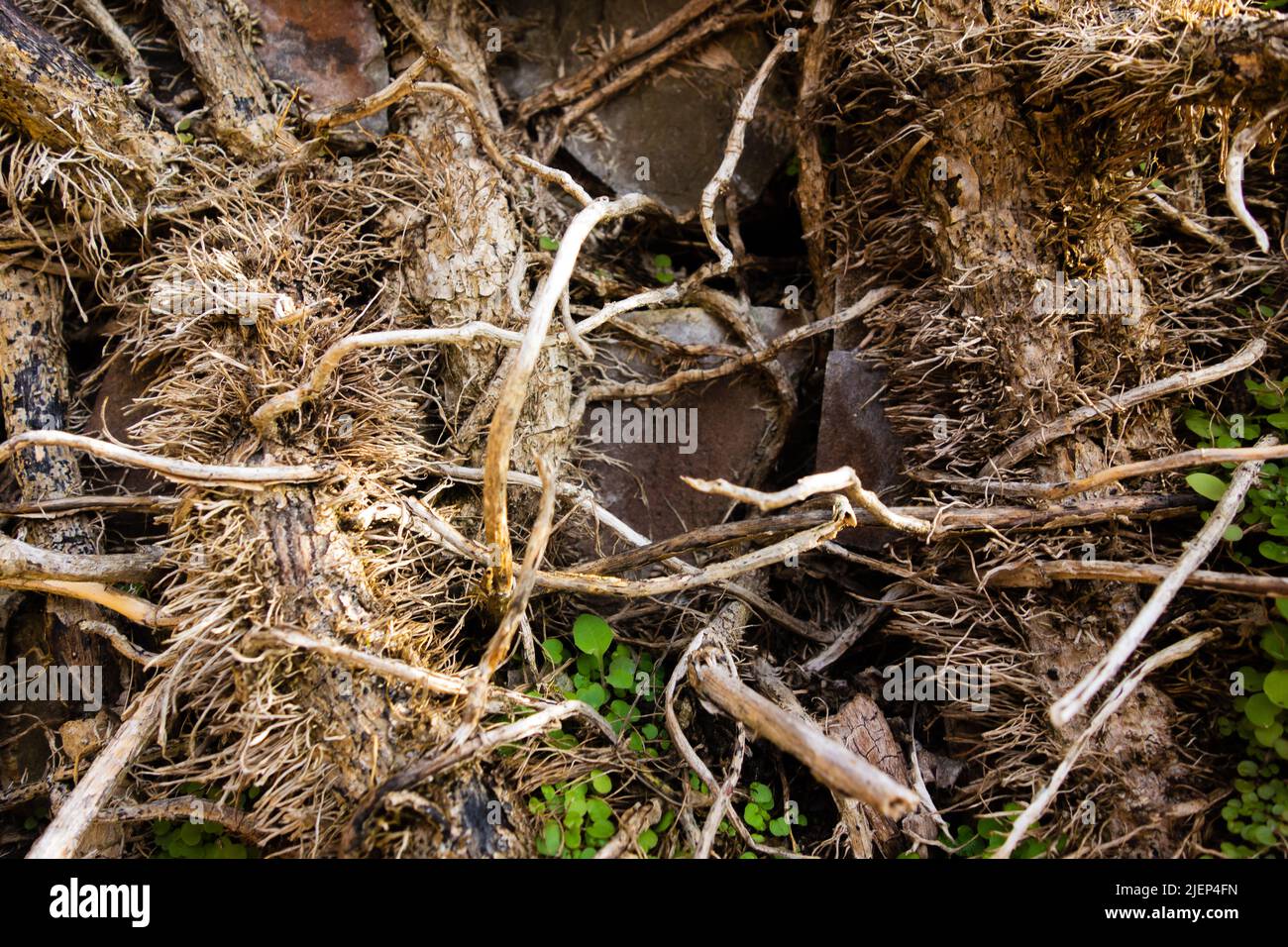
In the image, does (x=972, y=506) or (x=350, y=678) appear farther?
(x=972, y=506)

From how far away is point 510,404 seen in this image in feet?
4.10

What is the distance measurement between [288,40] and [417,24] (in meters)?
0.32

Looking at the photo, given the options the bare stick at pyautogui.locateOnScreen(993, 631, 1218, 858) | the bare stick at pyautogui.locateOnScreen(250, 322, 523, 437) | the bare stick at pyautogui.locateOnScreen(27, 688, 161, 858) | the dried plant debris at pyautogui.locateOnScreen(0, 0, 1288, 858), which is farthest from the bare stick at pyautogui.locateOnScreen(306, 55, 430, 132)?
the bare stick at pyautogui.locateOnScreen(993, 631, 1218, 858)

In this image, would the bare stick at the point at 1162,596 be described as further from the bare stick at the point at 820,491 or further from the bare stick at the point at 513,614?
the bare stick at the point at 513,614

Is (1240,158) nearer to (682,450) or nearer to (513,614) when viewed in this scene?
(682,450)

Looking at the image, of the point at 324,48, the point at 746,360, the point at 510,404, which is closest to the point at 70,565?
the point at 510,404

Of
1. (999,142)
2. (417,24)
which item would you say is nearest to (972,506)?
(999,142)

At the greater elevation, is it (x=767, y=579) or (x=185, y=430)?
(x=185, y=430)

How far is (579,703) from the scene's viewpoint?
1509 mm

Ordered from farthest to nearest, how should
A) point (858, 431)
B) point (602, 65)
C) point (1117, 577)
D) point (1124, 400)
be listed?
point (602, 65) → point (858, 431) → point (1124, 400) → point (1117, 577)

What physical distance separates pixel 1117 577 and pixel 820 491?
0.60 meters

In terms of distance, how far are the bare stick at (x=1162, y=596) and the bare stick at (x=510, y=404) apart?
0.88m

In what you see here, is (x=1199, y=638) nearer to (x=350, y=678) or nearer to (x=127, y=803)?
(x=350, y=678)
